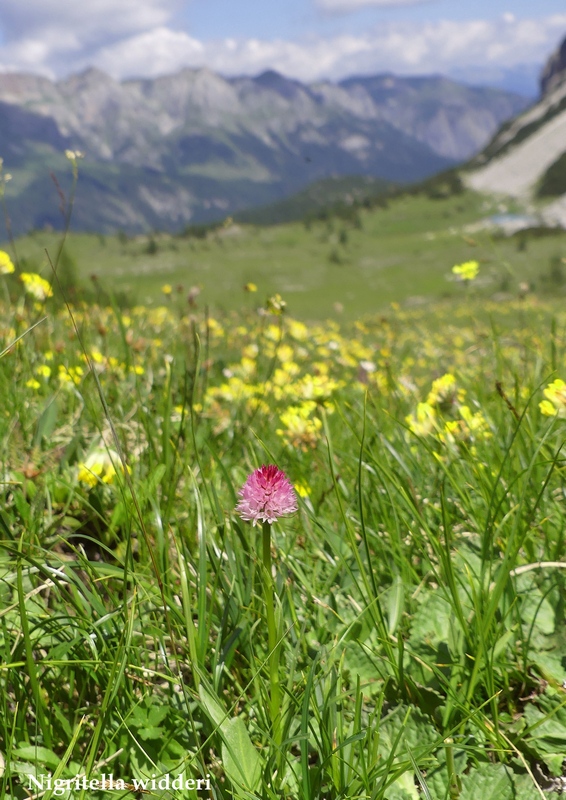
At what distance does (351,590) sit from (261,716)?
1.80 ft

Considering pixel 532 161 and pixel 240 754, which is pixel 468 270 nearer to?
pixel 240 754

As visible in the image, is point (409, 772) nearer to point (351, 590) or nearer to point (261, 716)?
point (261, 716)

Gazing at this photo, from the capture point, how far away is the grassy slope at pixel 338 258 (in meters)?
74.4

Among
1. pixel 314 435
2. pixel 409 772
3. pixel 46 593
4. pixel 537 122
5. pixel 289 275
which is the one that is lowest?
pixel 289 275

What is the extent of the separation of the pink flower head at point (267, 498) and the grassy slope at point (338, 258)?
51.3m

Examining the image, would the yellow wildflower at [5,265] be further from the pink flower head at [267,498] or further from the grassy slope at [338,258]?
the grassy slope at [338,258]

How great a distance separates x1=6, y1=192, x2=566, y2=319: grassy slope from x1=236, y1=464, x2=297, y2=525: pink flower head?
51259 mm

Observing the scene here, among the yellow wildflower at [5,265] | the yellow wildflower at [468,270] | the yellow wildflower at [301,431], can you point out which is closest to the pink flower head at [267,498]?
the yellow wildflower at [301,431]

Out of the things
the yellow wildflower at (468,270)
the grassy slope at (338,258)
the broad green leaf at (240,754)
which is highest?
the yellow wildflower at (468,270)

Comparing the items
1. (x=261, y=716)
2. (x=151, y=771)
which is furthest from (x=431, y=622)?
(x=151, y=771)

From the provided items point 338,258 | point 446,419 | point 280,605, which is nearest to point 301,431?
point 446,419

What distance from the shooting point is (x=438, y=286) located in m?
81.8

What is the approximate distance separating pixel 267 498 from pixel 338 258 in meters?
113

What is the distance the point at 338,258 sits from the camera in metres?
110
